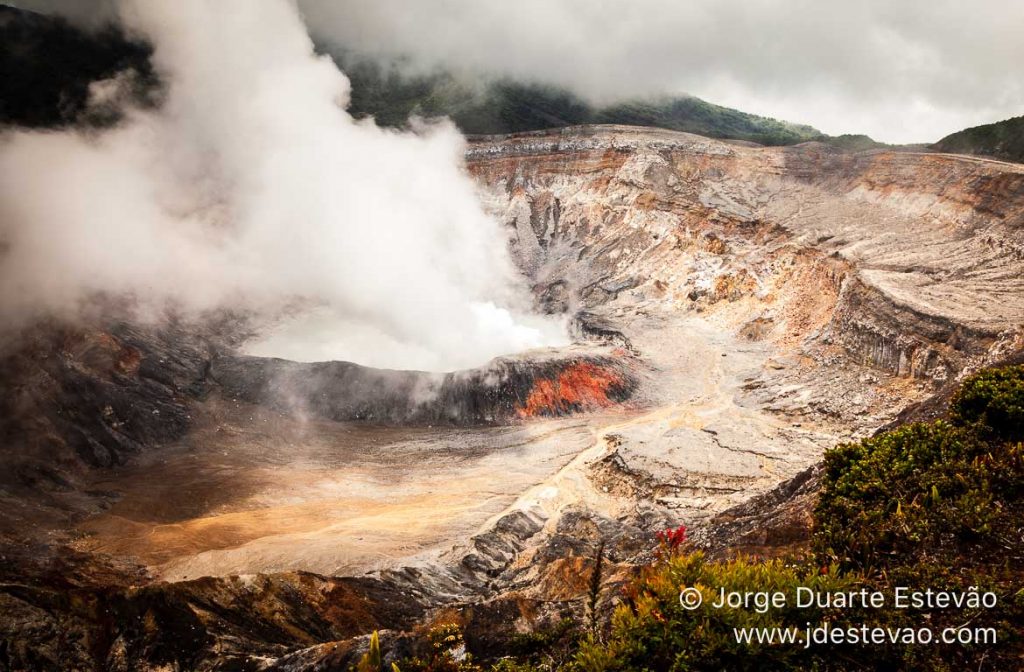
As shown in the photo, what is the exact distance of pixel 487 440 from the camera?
103ft

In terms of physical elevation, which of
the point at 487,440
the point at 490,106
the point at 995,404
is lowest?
the point at 487,440

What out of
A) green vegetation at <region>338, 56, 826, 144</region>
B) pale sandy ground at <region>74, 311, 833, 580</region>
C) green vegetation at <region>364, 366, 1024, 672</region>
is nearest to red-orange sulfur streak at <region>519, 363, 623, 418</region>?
pale sandy ground at <region>74, 311, 833, 580</region>

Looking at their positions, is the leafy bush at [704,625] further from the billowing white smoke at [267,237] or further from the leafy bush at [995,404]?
the billowing white smoke at [267,237]

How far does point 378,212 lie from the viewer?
54219 millimetres

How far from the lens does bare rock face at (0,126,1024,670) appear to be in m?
14.0

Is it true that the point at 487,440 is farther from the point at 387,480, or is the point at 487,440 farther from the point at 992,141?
the point at 992,141

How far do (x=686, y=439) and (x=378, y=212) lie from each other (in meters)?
38.2

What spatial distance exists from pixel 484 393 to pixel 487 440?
429cm

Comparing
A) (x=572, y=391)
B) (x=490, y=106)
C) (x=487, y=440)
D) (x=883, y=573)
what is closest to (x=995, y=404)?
(x=883, y=573)

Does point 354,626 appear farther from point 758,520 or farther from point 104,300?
point 104,300

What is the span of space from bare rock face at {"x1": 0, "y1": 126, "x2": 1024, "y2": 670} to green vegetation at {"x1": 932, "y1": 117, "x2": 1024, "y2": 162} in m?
10.9

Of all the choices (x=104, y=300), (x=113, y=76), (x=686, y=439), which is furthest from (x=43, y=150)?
(x=686, y=439)

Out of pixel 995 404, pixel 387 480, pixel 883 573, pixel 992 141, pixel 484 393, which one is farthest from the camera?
pixel 992 141

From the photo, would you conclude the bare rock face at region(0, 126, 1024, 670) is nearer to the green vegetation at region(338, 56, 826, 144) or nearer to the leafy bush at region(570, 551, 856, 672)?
the leafy bush at region(570, 551, 856, 672)
